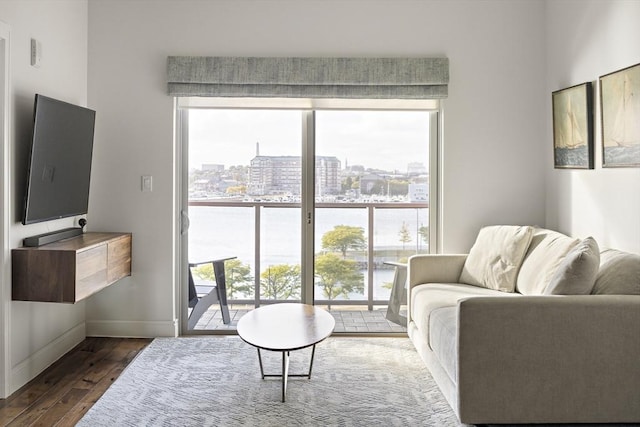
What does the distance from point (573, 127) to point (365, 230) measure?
64.1 inches

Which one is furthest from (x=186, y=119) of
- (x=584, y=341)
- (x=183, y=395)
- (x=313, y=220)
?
(x=584, y=341)

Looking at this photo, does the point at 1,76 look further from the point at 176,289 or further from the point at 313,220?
the point at 313,220

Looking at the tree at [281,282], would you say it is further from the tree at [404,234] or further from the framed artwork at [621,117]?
the framed artwork at [621,117]

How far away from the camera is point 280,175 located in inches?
162

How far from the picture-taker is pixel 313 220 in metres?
4.12

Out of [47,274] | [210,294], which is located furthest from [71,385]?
[210,294]

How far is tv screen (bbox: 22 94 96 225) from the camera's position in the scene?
302cm

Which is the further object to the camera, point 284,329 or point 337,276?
point 337,276

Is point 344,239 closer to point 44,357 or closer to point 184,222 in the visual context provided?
point 184,222

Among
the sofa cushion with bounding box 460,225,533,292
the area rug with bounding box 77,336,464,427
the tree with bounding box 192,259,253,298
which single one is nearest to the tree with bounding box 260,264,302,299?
the tree with bounding box 192,259,253,298

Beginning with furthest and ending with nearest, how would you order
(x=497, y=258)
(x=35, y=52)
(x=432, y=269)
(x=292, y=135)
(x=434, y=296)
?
(x=292, y=135) < (x=432, y=269) < (x=497, y=258) < (x=434, y=296) < (x=35, y=52)

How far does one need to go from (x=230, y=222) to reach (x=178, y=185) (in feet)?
1.59

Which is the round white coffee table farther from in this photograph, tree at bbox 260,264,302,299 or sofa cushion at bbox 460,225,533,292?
sofa cushion at bbox 460,225,533,292

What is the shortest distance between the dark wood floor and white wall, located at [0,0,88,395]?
0.09m
